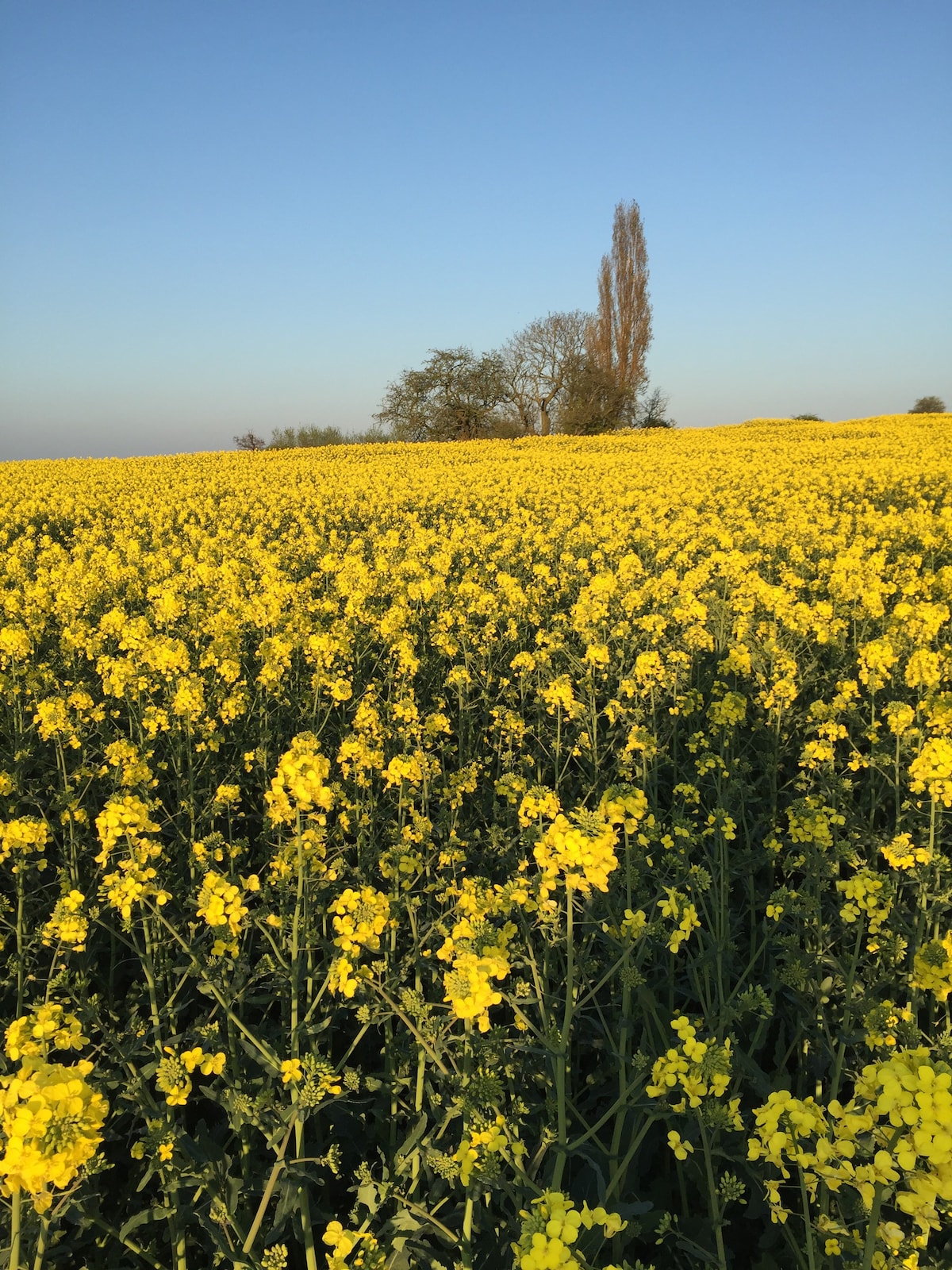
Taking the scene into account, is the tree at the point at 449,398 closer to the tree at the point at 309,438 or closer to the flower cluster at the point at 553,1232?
the tree at the point at 309,438

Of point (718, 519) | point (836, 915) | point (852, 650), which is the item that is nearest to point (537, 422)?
point (718, 519)

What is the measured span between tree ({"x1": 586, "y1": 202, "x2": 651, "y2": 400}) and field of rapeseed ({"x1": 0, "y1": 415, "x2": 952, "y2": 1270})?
4990 cm

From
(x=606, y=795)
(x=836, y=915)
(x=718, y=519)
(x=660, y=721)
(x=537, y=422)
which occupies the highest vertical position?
(x=537, y=422)

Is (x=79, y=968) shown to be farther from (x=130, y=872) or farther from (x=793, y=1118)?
(x=793, y=1118)

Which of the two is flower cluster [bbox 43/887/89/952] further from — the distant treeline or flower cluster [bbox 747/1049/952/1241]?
the distant treeline

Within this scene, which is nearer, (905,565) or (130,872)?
(130,872)

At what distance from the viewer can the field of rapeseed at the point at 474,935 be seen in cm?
178

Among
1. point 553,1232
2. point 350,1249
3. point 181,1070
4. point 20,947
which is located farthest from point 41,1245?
point 20,947

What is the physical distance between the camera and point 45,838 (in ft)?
9.37

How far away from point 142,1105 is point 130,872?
2.42ft

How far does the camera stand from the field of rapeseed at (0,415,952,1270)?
5.82 feet

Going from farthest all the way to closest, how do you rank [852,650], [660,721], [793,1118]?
[852,650], [660,721], [793,1118]

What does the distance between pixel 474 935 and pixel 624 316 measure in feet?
192

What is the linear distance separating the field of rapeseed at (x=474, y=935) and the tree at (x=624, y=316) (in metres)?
49.9
